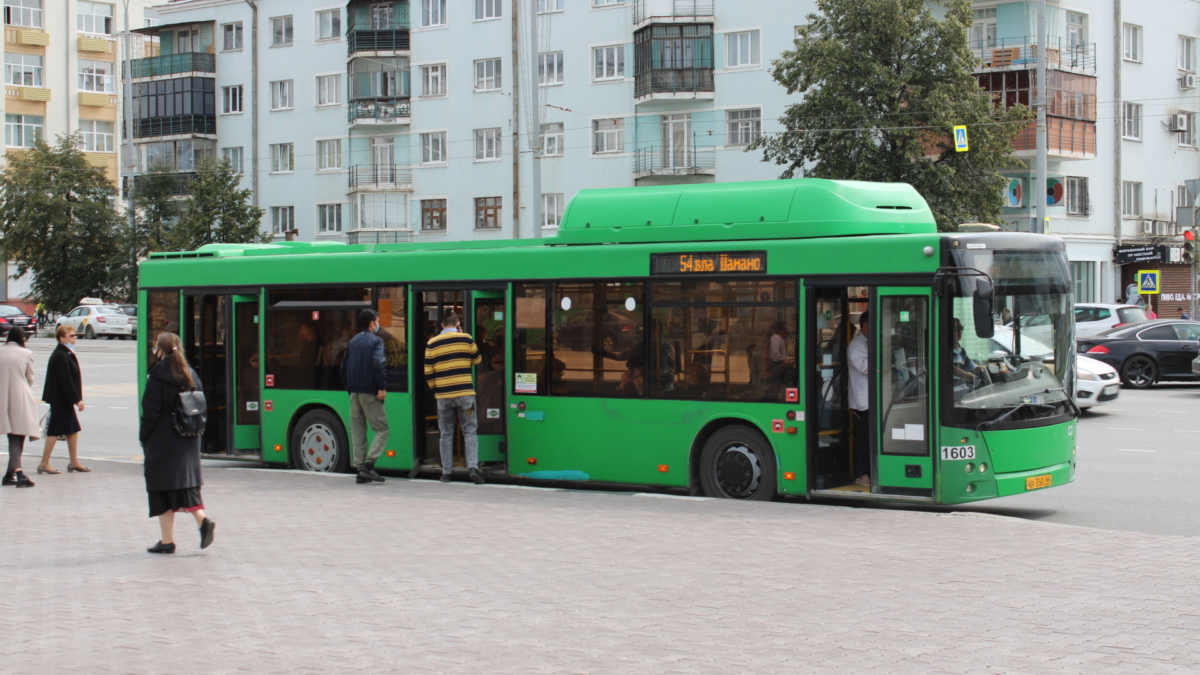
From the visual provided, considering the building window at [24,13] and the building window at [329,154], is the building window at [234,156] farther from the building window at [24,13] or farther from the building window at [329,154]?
the building window at [24,13]

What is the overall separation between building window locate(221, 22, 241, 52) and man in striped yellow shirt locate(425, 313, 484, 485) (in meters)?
54.2

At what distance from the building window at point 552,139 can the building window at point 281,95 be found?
1504cm

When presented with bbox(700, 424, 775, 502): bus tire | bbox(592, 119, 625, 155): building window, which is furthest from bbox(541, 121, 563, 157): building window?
bbox(700, 424, 775, 502): bus tire

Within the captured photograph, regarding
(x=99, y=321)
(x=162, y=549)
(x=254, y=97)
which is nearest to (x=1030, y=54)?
(x=254, y=97)

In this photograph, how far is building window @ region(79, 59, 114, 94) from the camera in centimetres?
7725

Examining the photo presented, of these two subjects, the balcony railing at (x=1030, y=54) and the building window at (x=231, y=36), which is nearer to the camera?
the balcony railing at (x=1030, y=54)

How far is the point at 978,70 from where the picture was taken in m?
43.8

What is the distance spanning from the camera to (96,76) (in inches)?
3056

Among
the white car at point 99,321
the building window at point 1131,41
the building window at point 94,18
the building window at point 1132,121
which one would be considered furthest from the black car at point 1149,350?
the building window at point 94,18

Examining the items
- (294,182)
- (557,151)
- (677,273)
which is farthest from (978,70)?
(677,273)

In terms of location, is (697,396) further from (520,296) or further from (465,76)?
(465,76)

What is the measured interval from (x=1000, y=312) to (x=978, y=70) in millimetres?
35704

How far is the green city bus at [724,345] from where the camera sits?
413 inches

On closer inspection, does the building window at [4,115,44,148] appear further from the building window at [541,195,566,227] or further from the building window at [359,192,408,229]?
the building window at [541,195,566,227]
